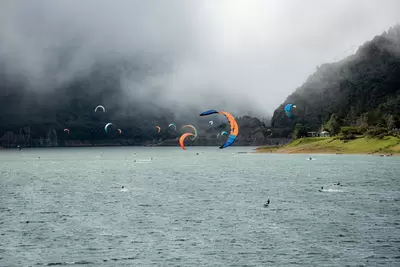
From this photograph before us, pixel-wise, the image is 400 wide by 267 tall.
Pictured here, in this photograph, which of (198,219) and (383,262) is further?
(198,219)

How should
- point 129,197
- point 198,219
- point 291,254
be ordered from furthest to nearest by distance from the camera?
1. point 129,197
2. point 198,219
3. point 291,254

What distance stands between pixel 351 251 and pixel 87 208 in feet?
144

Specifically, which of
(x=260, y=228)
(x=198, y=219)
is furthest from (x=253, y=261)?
(x=198, y=219)

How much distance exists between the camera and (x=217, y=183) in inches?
4788

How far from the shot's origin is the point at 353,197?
89562 mm

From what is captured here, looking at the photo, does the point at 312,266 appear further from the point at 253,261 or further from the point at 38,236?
the point at 38,236

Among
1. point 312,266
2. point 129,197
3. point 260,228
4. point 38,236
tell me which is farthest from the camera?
point 129,197

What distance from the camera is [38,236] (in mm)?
56531

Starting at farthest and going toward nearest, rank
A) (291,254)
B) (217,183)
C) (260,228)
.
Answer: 1. (217,183)
2. (260,228)
3. (291,254)

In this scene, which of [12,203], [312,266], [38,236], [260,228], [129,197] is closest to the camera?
[312,266]

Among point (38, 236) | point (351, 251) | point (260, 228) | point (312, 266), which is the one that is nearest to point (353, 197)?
point (260, 228)

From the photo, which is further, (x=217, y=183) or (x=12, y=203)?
(x=217, y=183)

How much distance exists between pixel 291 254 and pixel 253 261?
176 inches

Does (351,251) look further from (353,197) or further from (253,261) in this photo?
(353,197)
